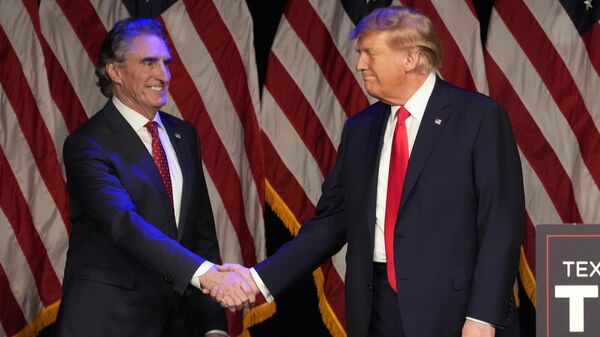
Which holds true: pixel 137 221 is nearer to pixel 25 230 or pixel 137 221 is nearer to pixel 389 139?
pixel 389 139

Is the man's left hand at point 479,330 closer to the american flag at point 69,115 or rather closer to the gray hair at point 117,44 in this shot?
the gray hair at point 117,44

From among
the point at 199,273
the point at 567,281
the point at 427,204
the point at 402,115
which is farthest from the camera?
the point at 199,273

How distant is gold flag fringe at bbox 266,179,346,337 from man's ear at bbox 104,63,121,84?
1383mm

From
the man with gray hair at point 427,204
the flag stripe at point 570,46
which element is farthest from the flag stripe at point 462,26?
the man with gray hair at point 427,204

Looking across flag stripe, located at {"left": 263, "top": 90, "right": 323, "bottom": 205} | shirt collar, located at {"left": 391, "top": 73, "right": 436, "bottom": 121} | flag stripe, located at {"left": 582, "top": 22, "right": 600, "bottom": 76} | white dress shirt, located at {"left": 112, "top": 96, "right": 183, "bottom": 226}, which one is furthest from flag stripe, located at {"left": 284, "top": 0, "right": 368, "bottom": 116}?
shirt collar, located at {"left": 391, "top": 73, "right": 436, "bottom": 121}

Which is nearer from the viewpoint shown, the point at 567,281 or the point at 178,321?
the point at 567,281

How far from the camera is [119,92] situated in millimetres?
3654

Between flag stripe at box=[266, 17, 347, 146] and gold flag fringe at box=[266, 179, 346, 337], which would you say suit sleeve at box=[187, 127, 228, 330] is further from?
flag stripe at box=[266, 17, 347, 146]

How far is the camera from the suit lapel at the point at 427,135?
295 cm

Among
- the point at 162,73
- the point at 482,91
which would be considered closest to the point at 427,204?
the point at 162,73

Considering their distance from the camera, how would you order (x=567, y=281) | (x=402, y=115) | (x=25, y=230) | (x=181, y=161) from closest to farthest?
(x=567, y=281) < (x=402, y=115) < (x=181, y=161) < (x=25, y=230)

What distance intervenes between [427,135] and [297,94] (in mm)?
1993

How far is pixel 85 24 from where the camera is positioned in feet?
15.7

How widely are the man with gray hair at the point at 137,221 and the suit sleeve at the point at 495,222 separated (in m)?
0.96
